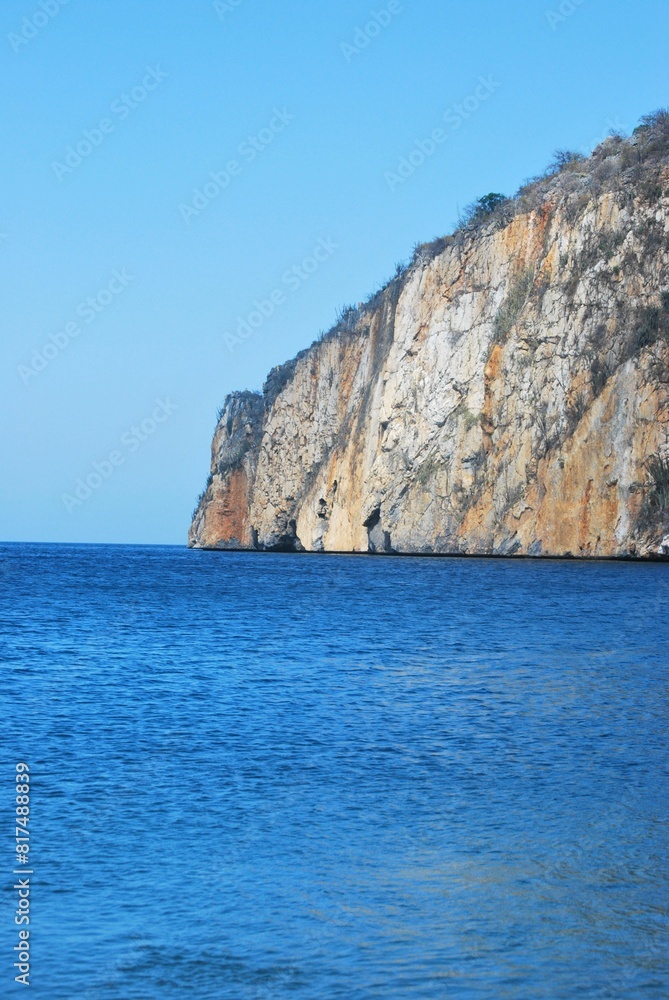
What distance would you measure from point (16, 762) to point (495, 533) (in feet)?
204

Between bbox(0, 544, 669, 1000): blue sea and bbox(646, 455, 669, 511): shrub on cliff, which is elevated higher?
bbox(646, 455, 669, 511): shrub on cliff

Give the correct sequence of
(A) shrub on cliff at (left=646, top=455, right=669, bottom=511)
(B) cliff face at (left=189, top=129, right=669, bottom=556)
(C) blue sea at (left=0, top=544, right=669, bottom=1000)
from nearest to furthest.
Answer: (C) blue sea at (left=0, top=544, right=669, bottom=1000)
(A) shrub on cliff at (left=646, top=455, right=669, bottom=511)
(B) cliff face at (left=189, top=129, right=669, bottom=556)

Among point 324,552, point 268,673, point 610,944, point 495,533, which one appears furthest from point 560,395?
point 610,944

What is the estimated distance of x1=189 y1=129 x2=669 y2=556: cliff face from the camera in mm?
67625

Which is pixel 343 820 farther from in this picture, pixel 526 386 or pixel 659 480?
pixel 526 386

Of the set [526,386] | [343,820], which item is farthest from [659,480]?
[343,820]

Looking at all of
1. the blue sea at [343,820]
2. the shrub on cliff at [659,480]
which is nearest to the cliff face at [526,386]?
the shrub on cliff at [659,480]

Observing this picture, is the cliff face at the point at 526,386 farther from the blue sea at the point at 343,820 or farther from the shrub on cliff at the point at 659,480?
the blue sea at the point at 343,820

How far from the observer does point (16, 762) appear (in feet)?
53.8

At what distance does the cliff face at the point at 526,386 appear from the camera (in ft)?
222

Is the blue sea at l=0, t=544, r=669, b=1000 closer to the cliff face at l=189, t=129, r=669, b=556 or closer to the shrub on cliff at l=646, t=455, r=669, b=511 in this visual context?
the shrub on cliff at l=646, t=455, r=669, b=511

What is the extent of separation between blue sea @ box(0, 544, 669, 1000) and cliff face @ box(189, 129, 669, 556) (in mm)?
37891

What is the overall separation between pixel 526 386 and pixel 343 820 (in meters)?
64.0

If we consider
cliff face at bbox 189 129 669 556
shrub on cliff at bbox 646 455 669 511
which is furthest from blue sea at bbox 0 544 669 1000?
cliff face at bbox 189 129 669 556
